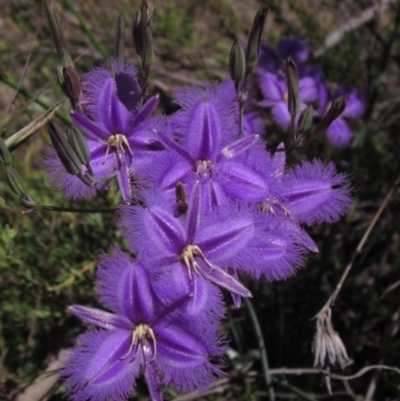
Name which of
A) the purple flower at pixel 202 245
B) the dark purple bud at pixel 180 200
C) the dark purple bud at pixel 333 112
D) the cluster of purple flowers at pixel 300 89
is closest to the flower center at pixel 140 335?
the purple flower at pixel 202 245

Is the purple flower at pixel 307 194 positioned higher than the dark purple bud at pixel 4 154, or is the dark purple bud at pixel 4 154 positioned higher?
the purple flower at pixel 307 194

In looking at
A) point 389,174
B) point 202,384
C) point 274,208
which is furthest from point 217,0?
point 202,384

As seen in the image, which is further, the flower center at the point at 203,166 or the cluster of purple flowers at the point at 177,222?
the flower center at the point at 203,166

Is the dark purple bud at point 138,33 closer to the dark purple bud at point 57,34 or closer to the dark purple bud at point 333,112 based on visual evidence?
the dark purple bud at point 57,34

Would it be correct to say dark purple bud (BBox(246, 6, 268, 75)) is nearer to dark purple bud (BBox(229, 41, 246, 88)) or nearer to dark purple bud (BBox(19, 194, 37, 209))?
dark purple bud (BBox(229, 41, 246, 88))

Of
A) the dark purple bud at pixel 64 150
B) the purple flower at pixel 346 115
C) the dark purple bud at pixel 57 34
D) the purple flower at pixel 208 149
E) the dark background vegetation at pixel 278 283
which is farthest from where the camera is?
the purple flower at pixel 346 115

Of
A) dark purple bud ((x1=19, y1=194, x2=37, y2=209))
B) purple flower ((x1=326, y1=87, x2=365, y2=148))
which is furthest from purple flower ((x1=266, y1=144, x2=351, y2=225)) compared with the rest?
purple flower ((x1=326, y1=87, x2=365, y2=148))

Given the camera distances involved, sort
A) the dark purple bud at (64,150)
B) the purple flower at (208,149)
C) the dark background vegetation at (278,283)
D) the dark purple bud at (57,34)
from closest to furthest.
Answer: the dark purple bud at (64,150), the purple flower at (208,149), the dark purple bud at (57,34), the dark background vegetation at (278,283)

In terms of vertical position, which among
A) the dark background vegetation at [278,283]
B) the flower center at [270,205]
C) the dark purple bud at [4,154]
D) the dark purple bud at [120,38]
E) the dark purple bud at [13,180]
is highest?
the dark purple bud at [120,38]
